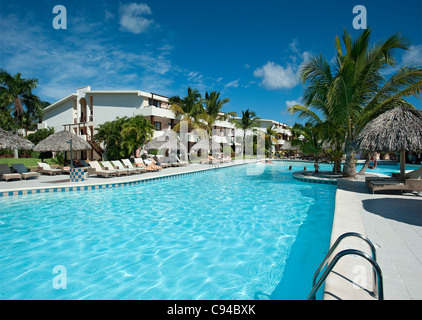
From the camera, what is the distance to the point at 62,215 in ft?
23.1

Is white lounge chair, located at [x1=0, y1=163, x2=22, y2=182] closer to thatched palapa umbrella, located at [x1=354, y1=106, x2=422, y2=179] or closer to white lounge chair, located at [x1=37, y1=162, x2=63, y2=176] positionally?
white lounge chair, located at [x1=37, y1=162, x2=63, y2=176]

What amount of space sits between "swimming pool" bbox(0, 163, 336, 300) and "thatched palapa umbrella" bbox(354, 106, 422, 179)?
270 cm

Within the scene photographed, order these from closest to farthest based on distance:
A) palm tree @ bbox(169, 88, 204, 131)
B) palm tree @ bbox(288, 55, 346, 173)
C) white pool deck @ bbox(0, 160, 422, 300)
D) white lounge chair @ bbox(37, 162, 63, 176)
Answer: white pool deck @ bbox(0, 160, 422, 300), palm tree @ bbox(288, 55, 346, 173), white lounge chair @ bbox(37, 162, 63, 176), palm tree @ bbox(169, 88, 204, 131)

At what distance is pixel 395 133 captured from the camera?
816 cm

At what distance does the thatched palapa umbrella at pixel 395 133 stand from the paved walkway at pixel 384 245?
6.32 feet

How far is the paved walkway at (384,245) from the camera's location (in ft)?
8.10

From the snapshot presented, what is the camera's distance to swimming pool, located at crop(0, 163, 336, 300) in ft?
11.8

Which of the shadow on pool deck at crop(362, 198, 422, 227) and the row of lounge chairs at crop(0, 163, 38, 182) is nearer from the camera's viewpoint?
the shadow on pool deck at crop(362, 198, 422, 227)

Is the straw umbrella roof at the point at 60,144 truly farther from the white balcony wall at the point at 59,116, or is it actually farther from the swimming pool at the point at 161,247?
the white balcony wall at the point at 59,116

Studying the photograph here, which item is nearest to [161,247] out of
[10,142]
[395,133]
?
[395,133]

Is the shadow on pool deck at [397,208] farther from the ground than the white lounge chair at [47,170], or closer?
closer

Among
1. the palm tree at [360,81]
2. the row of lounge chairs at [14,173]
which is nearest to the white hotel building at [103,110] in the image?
the row of lounge chairs at [14,173]

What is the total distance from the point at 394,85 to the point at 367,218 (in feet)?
31.4

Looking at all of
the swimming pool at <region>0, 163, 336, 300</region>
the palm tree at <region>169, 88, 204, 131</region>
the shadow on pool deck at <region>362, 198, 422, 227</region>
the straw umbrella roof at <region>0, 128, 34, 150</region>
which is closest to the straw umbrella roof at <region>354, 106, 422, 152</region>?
the shadow on pool deck at <region>362, 198, 422, 227</region>
